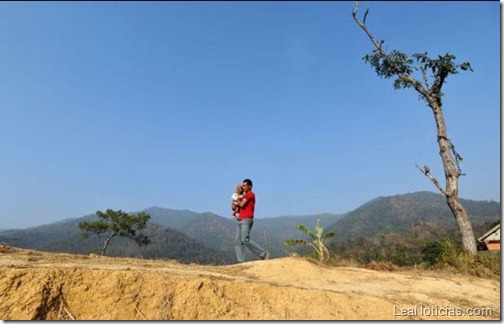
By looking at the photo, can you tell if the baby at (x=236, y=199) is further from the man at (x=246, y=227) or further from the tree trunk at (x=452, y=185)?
the tree trunk at (x=452, y=185)

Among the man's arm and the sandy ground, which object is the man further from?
the sandy ground

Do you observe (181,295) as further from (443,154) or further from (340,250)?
(340,250)

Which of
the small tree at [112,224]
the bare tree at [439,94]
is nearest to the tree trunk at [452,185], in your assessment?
the bare tree at [439,94]

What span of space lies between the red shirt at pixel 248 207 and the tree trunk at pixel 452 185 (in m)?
7.65

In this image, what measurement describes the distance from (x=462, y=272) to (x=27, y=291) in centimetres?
1054

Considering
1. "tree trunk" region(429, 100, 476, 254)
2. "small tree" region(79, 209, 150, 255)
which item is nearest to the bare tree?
"tree trunk" region(429, 100, 476, 254)

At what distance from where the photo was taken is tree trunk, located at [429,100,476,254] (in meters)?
12.6

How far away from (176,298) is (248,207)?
4.01 m

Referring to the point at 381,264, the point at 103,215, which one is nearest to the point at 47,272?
the point at 381,264

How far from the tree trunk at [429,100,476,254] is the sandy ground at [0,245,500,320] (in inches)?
239

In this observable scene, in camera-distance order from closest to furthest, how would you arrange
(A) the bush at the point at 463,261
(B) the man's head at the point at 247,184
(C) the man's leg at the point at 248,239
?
(C) the man's leg at the point at 248,239 < (B) the man's head at the point at 247,184 < (A) the bush at the point at 463,261

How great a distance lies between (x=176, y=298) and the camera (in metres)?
5.32

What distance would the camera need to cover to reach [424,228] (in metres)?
83.9

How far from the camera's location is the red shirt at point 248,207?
9.08 m
